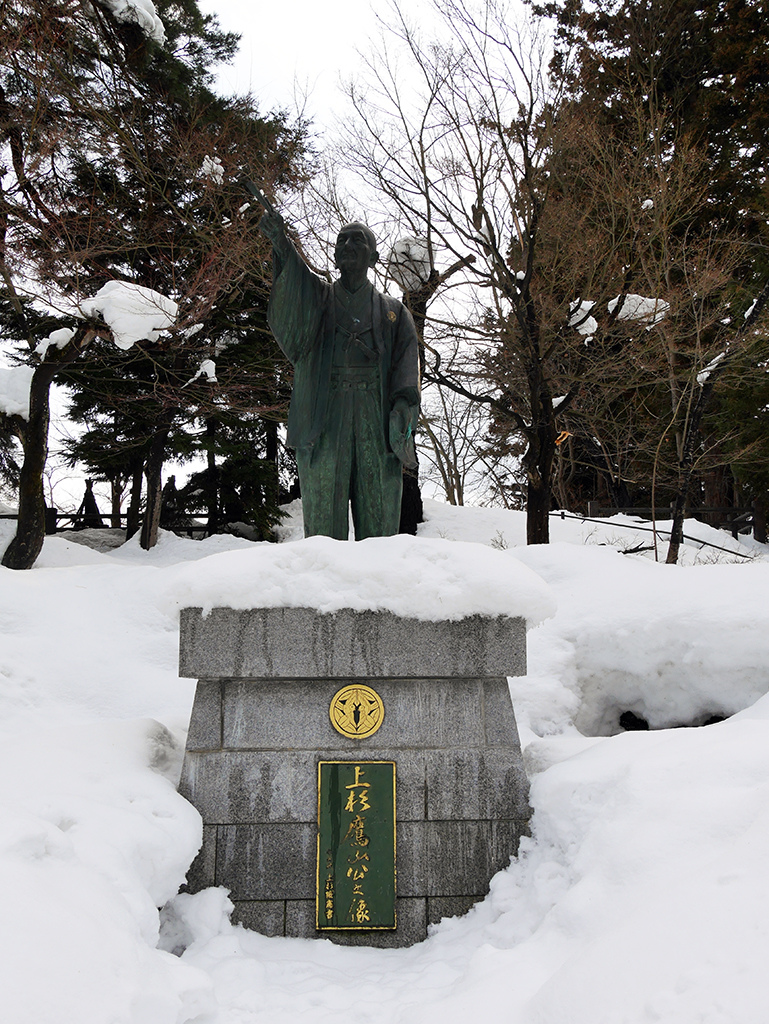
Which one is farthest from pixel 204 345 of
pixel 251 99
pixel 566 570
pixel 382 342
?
pixel 382 342

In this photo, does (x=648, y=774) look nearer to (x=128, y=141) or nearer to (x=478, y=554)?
(x=478, y=554)

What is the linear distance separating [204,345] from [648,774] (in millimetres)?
11683

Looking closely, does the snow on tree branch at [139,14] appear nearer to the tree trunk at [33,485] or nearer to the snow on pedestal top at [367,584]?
the tree trunk at [33,485]

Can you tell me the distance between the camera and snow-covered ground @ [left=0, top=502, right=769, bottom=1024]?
7.04 ft

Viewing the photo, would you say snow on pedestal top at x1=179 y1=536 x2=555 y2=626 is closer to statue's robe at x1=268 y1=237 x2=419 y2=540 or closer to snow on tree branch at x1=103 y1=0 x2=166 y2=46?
statue's robe at x1=268 y1=237 x2=419 y2=540

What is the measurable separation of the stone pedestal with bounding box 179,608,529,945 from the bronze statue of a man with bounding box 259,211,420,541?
0.82 m

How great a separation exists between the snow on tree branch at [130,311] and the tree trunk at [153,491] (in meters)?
3.52

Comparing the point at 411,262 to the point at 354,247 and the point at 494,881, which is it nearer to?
the point at 354,247

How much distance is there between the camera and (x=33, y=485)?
10445 mm

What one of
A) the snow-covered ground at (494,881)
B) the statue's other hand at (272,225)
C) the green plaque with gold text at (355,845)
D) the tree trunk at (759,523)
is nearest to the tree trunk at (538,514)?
the tree trunk at (759,523)

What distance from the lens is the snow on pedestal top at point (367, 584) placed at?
10.9 ft

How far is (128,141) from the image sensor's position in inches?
395

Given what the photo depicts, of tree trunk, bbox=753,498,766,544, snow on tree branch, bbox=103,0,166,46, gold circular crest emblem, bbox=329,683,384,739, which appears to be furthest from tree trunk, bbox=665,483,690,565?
snow on tree branch, bbox=103,0,166,46

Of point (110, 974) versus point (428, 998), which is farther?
point (428, 998)
